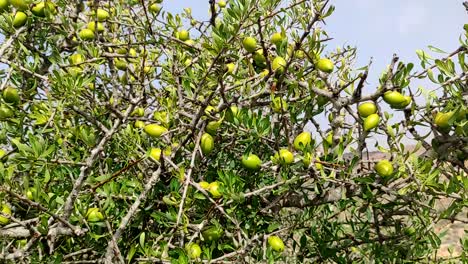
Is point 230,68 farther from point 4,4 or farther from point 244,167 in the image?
point 4,4

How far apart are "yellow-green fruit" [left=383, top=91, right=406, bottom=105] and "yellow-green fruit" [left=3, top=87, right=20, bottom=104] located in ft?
4.32

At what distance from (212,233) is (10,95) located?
0.94 m

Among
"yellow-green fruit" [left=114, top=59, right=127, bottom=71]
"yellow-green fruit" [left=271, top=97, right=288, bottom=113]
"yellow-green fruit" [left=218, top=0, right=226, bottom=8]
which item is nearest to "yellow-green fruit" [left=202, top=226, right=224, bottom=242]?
"yellow-green fruit" [left=271, top=97, right=288, bottom=113]

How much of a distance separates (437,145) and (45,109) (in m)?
1.36

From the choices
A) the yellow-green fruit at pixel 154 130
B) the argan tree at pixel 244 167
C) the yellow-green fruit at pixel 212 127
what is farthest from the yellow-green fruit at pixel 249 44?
the yellow-green fruit at pixel 154 130

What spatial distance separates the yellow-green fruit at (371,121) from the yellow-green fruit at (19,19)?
4.63ft

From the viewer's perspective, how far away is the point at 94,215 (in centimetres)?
163

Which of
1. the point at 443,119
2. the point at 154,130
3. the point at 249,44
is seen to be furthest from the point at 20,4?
the point at 443,119

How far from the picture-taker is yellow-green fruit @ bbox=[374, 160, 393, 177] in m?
Answer: 1.51

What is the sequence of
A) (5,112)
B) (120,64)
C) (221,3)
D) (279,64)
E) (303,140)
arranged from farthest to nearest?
(221,3), (120,64), (5,112), (279,64), (303,140)

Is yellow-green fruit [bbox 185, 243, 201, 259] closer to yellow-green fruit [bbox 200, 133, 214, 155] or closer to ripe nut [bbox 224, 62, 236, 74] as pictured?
yellow-green fruit [bbox 200, 133, 214, 155]

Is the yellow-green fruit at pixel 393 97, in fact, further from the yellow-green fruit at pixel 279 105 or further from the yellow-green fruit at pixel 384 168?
the yellow-green fruit at pixel 279 105

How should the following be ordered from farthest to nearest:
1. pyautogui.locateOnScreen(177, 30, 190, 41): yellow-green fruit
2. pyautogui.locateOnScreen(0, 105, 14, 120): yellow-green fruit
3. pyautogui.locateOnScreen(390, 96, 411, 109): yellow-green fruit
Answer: pyautogui.locateOnScreen(177, 30, 190, 41): yellow-green fruit, pyautogui.locateOnScreen(0, 105, 14, 120): yellow-green fruit, pyautogui.locateOnScreen(390, 96, 411, 109): yellow-green fruit

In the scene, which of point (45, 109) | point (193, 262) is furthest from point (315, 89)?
point (45, 109)
